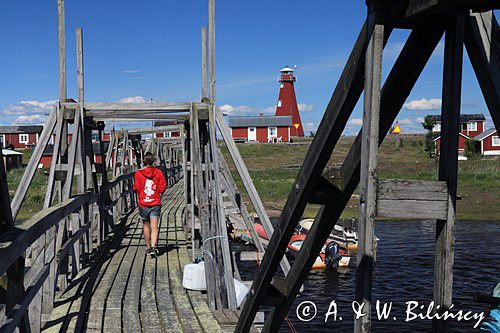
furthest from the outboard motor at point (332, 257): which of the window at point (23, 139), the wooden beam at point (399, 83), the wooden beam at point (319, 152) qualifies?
the window at point (23, 139)

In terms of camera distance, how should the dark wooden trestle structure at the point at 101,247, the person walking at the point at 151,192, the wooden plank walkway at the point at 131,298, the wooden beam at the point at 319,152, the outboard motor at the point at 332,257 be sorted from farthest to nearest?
the outboard motor at the point at 332,257 → the person walking at the point at 151,192 → the wooden plank walkway at the point at 131,298 → the dark wooden trestle structure at the point at 101,247 → the wooden beam at the point at 319,152

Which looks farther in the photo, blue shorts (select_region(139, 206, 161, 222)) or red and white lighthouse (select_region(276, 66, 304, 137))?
red and white lighthouse (select_region(276, 66, 304, 137))

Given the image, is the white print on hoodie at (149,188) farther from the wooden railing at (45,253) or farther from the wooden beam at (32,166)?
the wooden beam at (32,166)

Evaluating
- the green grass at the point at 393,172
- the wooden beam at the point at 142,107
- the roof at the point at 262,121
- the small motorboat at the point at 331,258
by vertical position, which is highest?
the roof at the point at 262,121

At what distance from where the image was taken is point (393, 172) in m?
44.7

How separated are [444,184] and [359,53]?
0.69m

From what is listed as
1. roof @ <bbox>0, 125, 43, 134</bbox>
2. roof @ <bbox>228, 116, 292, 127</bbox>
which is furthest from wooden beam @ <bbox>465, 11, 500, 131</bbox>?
roof @ <bbox>0, 125, 43, 134</bbox>

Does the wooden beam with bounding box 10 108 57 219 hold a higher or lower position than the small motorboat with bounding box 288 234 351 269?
higher

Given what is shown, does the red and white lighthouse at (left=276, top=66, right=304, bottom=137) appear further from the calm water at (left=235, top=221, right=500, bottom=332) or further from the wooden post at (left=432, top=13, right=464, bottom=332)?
the wooden post at (left=432, top=13, right=464, bottom=332)

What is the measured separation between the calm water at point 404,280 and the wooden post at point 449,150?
31.1 ft

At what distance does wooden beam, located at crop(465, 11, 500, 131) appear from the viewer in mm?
2566

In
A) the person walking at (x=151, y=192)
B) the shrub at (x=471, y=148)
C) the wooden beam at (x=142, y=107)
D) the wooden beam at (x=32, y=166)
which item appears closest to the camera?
the wooden beam at (x=32, y=166)

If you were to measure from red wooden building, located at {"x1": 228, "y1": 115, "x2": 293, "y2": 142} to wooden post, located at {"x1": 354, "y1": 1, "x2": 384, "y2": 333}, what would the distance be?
6994 cm

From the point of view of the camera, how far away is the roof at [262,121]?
74.2 meters
